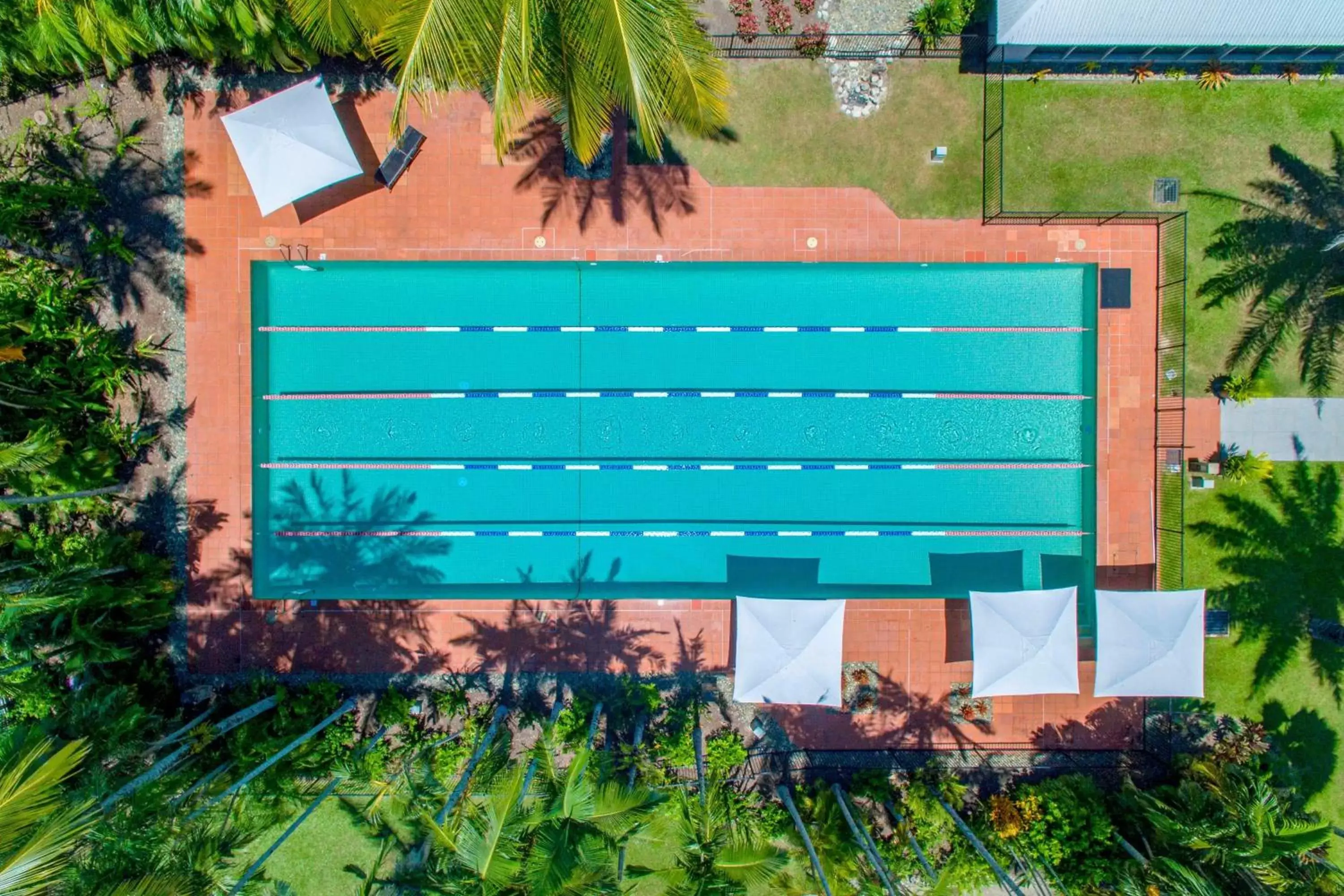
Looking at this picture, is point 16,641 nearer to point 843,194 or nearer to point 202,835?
point 202,835

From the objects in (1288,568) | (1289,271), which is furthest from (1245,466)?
(1289,271)

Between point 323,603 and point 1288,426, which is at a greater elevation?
point 1288,426

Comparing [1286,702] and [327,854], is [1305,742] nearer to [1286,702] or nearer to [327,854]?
[1286,702]

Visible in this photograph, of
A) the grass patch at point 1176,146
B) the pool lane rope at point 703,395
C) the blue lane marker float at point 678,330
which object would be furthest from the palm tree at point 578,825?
the grass patch at point 1176,146

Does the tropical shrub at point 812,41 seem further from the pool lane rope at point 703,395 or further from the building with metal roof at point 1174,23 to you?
the pool lane rope at point 703,395

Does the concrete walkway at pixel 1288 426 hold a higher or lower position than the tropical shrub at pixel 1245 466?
higher

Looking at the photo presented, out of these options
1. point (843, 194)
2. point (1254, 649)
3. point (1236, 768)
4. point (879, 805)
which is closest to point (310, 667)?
point (879, 805)
